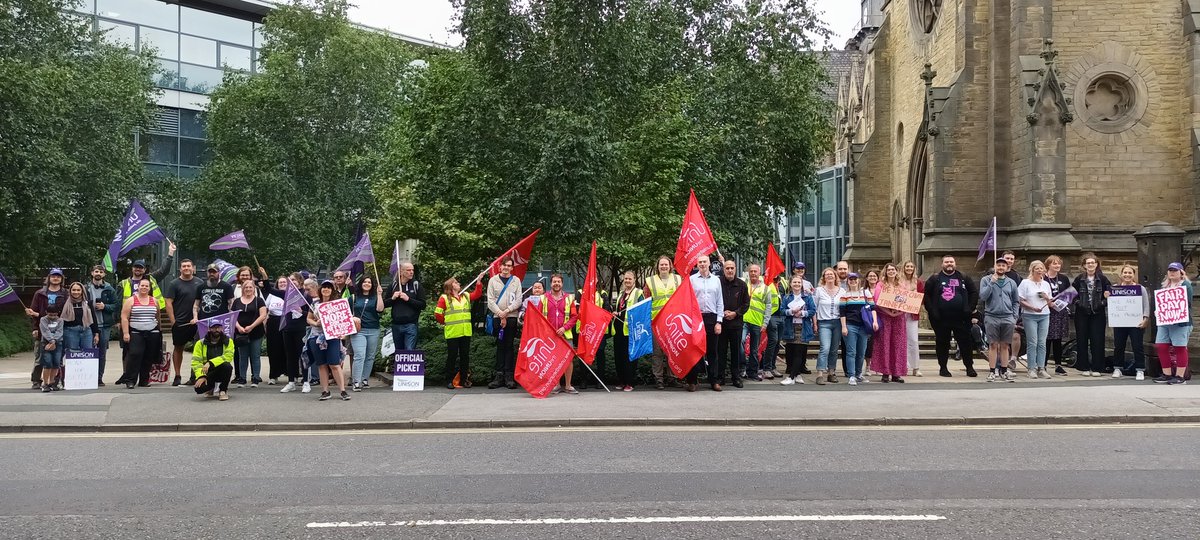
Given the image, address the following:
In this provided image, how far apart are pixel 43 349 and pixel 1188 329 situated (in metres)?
14.9

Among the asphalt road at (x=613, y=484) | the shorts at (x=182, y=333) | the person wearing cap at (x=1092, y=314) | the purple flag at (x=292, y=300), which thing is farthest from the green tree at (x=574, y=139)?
the person wearing cap at (x=1092, y=314)

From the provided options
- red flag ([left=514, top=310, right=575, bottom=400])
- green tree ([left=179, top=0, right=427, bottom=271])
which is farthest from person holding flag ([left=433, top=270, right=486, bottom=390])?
green tree ([left=179, top=0, right=427, bottom=271])

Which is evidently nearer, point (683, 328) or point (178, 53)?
point (683, 328)

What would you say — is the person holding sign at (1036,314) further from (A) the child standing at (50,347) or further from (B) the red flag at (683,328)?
(A) the child standing at (50,347)

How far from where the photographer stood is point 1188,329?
A: 13.2 metres

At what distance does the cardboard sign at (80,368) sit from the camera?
1336 cm

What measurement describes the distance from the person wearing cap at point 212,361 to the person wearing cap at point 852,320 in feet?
25.8

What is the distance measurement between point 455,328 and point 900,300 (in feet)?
19.9

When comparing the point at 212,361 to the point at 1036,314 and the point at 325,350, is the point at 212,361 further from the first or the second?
the point at 1036,314

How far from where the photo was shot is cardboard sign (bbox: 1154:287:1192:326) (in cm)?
1306

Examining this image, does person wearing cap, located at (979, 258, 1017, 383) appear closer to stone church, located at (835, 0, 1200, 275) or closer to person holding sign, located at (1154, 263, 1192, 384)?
person holding sign, located at (1154, 263, 1192, 384)

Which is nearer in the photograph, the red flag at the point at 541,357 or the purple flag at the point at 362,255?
the red flag at the point at 541,357

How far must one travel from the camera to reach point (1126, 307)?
13891mm

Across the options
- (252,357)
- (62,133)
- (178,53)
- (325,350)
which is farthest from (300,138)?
(325,350)
